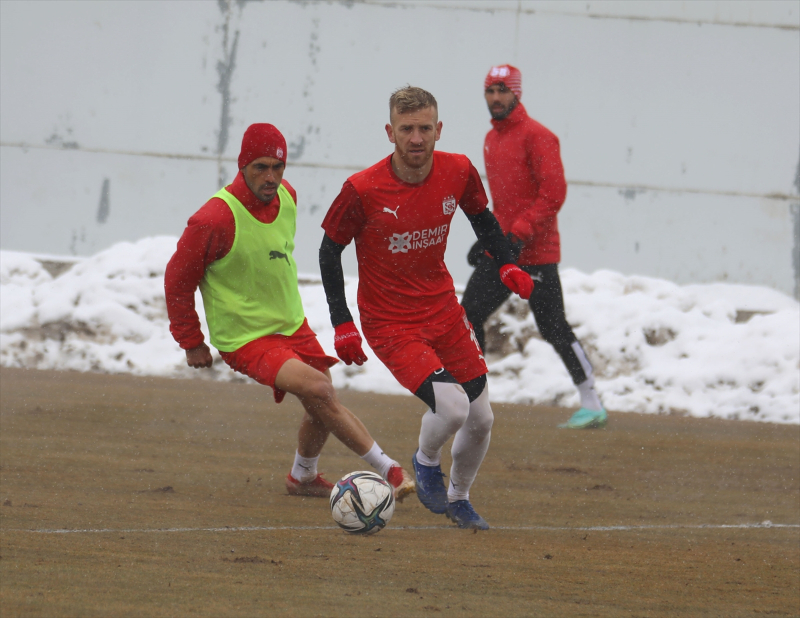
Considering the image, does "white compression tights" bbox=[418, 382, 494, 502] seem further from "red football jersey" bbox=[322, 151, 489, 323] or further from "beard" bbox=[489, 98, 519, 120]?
"beard" bbox=[489, 98, 519, 120]

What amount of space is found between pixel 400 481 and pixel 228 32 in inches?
339

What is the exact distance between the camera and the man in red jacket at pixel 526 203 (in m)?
7.15

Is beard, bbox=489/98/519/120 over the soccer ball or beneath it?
over

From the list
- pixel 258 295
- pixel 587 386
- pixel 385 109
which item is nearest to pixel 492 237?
pixel 258 295

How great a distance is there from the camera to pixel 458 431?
16.3 ft

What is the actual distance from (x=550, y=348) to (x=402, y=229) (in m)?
5.44

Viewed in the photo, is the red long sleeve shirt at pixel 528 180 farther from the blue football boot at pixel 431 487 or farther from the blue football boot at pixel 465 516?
the blue football boot at pixel 465 516

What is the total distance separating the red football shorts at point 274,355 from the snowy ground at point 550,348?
13.6ft

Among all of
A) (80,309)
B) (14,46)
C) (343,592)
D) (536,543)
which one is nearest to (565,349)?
(536,543)

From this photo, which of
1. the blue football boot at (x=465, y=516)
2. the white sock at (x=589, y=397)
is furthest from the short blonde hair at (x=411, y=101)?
the white sock at (x=589, y=397)

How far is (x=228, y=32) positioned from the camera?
1215 centimetres

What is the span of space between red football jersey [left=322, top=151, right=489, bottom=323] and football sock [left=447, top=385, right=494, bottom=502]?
0.49 metres

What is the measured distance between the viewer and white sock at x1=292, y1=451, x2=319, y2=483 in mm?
5466

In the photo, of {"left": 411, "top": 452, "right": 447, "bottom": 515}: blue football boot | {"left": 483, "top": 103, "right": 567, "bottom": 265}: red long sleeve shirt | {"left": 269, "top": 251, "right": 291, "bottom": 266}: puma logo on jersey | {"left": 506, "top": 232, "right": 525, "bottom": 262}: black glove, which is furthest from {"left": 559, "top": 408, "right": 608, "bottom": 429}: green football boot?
{"left": 269, "top": 251, "right": 291, "bottom": 266}: puma logo on jersey
